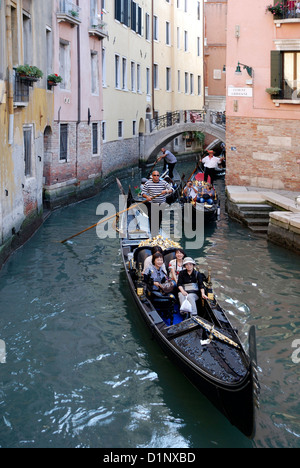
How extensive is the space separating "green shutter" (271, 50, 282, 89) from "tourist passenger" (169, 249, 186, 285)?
6.54m

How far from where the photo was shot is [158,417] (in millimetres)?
4566

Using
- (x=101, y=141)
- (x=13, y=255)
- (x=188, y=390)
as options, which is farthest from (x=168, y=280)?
(x=101, y=141)

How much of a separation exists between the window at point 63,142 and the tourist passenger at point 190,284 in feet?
25.8

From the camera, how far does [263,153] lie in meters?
12.4

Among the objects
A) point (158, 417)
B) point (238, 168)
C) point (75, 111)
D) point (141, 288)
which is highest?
point (75, 111)

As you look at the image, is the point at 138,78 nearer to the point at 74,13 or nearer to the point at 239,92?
the point at 74,13

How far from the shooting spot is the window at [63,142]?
13.4 meters

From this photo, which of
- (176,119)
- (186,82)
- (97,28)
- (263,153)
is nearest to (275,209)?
(263,153)

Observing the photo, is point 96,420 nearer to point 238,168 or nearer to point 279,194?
point 279,194

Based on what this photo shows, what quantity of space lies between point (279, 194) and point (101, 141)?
6.06 meters

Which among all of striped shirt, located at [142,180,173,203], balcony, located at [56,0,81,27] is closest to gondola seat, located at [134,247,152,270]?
striped shirt, located at [142,180,173,203]

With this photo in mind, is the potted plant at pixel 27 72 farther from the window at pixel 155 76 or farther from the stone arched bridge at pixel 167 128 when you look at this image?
the window at pixel 155 76

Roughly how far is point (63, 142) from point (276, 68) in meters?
4.60

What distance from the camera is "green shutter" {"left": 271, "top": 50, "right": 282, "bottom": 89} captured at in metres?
11.9
